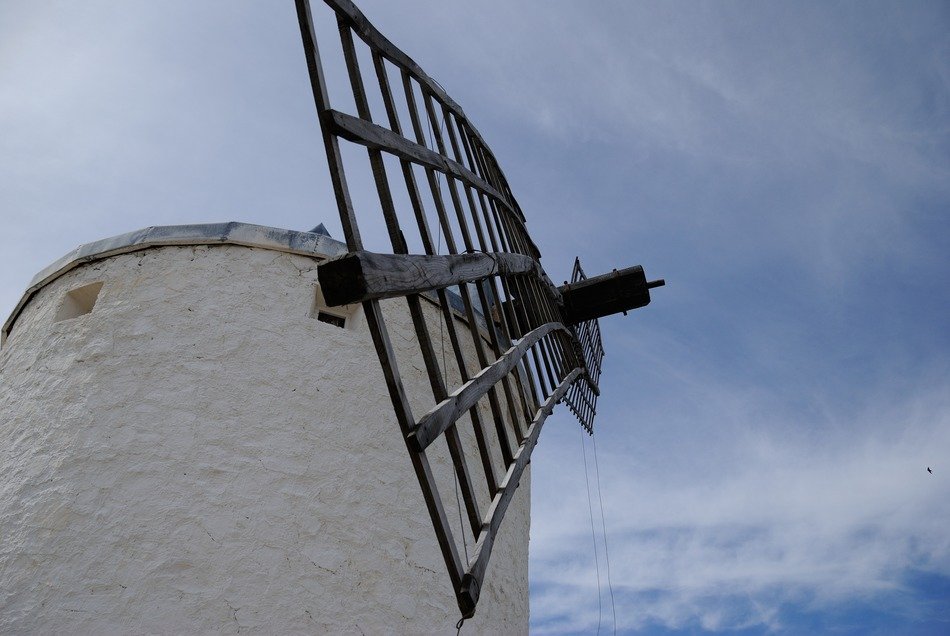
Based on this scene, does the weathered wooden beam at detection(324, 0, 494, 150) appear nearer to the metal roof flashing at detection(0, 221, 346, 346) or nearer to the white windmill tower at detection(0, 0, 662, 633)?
the white windmill tower at detection(0, 0, 662, 633)

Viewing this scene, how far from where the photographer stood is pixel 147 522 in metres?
2.96

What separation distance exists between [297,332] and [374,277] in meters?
1.90

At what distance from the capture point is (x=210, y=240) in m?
3.79

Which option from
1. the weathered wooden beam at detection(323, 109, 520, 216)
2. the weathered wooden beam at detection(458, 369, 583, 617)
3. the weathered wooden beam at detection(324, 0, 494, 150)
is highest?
the weathered wooden beam at detection(324, 0, 494, 150)

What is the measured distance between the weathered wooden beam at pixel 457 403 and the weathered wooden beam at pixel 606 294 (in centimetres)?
319

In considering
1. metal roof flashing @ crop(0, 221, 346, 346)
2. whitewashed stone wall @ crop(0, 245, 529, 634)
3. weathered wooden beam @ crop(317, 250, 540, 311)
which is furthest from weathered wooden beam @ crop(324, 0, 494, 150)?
whitewashed stone wall @ crop(0, 245, 529, 634)

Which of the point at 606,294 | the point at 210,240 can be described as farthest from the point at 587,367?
the point at 210,240

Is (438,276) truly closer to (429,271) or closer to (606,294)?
(429,271)

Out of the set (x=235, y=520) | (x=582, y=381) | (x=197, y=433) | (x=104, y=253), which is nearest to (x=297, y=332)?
(x=197, y=433)

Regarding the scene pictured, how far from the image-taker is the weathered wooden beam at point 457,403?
77.8 inches

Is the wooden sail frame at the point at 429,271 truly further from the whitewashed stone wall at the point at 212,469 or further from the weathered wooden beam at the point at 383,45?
the whitewashed stone wall at the point at 212,469

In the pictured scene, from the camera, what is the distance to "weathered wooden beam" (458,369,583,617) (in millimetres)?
2156

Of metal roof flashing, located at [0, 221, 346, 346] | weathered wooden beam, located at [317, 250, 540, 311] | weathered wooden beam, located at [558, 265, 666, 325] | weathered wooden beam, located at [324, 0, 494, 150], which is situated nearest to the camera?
weathered wooden beam, located at [317, 250, 540, 311]

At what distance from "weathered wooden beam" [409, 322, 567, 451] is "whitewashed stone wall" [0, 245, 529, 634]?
3.04ft
